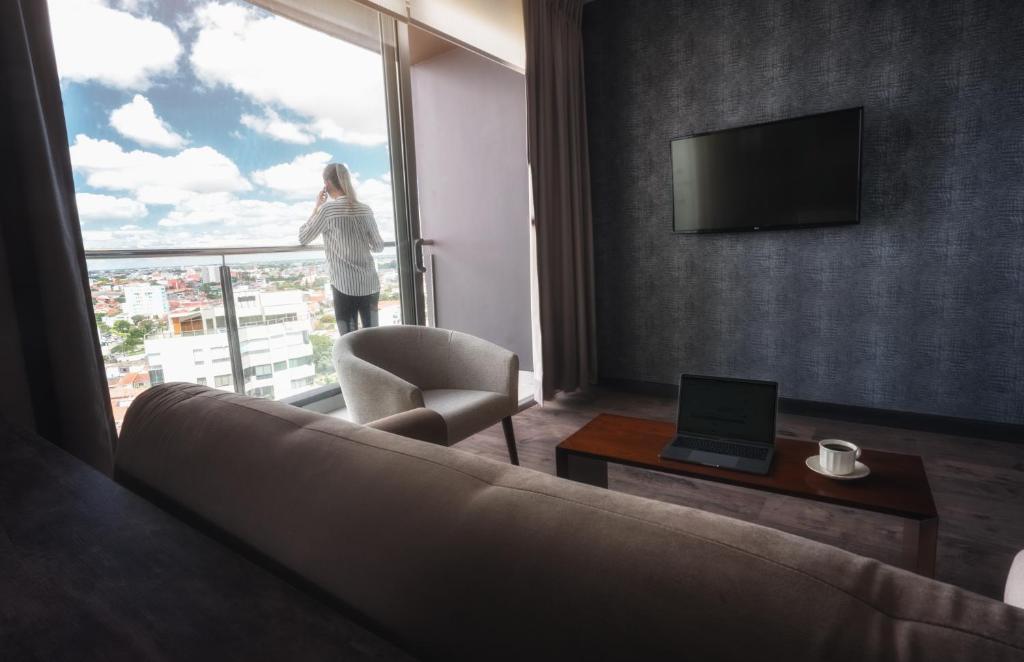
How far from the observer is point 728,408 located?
1.79m

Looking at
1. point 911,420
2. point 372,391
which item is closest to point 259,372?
point 372,391

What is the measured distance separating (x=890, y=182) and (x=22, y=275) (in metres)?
3.66

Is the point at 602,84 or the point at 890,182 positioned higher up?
the point at 602,84

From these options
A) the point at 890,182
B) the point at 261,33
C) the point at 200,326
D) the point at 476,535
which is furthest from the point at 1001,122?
the point at 200,326

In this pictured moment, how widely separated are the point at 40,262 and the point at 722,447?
2075 mm

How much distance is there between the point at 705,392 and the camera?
1825mm

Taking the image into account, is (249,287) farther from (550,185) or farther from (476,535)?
(476,535)

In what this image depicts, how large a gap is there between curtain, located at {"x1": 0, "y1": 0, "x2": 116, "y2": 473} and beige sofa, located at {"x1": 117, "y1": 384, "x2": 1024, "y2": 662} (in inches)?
49.1

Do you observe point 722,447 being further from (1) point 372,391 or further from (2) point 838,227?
(2) point 838,227

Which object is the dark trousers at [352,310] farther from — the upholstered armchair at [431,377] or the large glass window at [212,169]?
the upholstered armchair at [431,377]

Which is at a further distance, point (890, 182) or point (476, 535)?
point (890, 182)

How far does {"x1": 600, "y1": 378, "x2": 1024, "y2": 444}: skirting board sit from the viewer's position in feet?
9.07

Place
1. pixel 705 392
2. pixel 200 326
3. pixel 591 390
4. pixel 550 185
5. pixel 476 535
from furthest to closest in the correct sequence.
Result: 1. pixel 591 390
2. pixel 550 185
3. pixel 200 326
4. pixel 705 392
5. pixel 476 535

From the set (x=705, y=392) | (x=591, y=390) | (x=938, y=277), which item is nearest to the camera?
(x=705, y=392)
